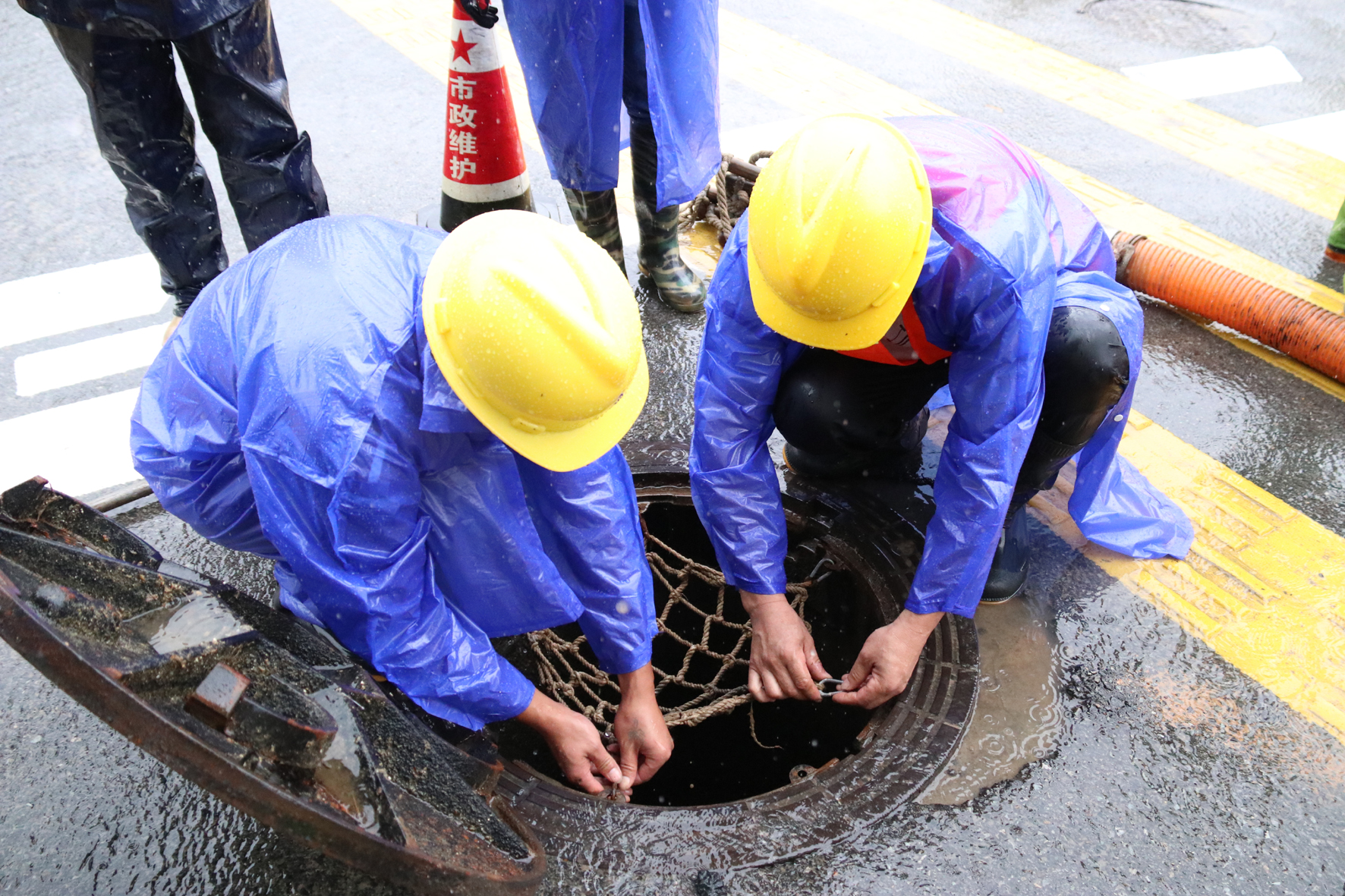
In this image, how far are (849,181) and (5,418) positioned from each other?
275cm

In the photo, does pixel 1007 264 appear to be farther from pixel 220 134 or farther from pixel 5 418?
pixel 5 418

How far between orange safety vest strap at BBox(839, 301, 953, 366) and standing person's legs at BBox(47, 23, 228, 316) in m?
1.98

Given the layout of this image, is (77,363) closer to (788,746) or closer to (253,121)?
(253,121)

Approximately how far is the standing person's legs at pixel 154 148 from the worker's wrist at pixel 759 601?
6.53 feet

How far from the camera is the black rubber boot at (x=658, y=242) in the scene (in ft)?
10.3

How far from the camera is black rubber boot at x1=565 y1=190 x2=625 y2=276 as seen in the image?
3146mm

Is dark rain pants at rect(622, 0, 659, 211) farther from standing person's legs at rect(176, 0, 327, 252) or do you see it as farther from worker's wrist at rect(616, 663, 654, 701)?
worker's wrist at rect(616, 663, 654, 701)

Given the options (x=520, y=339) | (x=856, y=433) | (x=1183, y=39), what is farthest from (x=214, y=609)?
(x=1183, y=39)

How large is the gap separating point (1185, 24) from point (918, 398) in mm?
4743

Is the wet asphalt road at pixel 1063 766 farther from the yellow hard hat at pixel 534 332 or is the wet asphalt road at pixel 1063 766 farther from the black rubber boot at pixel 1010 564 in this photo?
the yellow hard hat at pixel 534 332

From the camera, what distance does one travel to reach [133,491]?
2.58 metres

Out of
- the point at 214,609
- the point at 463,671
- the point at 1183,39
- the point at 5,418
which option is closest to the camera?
the point at 214,609

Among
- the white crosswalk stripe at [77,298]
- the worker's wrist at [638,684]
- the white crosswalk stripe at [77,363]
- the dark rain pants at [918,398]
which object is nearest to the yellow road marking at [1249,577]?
the dark rain pants at [918,398]

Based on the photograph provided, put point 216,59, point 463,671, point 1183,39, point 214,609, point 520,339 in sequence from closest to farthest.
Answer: point 520,339 < point 214,609 < point 463,671 < point 216,59 < point 1183,39
